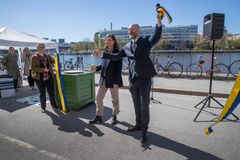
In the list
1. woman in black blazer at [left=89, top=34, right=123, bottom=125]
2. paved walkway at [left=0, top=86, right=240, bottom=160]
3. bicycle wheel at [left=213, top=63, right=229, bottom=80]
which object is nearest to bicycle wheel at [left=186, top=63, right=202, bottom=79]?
bicycle wheel at [left=213, top=63, right=229, bottom=80]

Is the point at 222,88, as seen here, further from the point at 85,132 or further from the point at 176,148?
the point at 85,132

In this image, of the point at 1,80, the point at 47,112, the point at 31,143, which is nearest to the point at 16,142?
the point at 31,143

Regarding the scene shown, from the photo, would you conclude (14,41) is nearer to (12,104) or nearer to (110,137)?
(12,104)

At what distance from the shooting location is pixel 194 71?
30.2 ft

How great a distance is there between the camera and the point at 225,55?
9.23 metres

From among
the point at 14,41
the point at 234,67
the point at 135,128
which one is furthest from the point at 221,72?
the point at 14,41

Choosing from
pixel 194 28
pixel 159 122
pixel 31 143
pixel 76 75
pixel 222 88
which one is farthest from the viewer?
pixel 194 28

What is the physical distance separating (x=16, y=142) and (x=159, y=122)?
291cm

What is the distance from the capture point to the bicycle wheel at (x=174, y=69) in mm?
9224

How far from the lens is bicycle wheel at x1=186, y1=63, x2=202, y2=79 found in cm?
873

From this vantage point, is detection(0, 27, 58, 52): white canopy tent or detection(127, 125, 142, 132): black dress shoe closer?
detection(127, 125, 142, 132): black dress shoe

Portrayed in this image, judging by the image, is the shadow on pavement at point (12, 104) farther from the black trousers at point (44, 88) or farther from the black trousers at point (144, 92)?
the black trousers at point (144, 92)

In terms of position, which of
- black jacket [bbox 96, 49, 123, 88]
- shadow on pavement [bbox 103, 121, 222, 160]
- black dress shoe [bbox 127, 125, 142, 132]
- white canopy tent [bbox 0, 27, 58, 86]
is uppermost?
white canopy tent [bbox 0, 27, 58, 86]

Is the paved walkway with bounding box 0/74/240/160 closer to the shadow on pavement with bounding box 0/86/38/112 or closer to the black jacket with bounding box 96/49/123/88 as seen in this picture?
the shadow on pavement with bounding box 0/86/38/112
